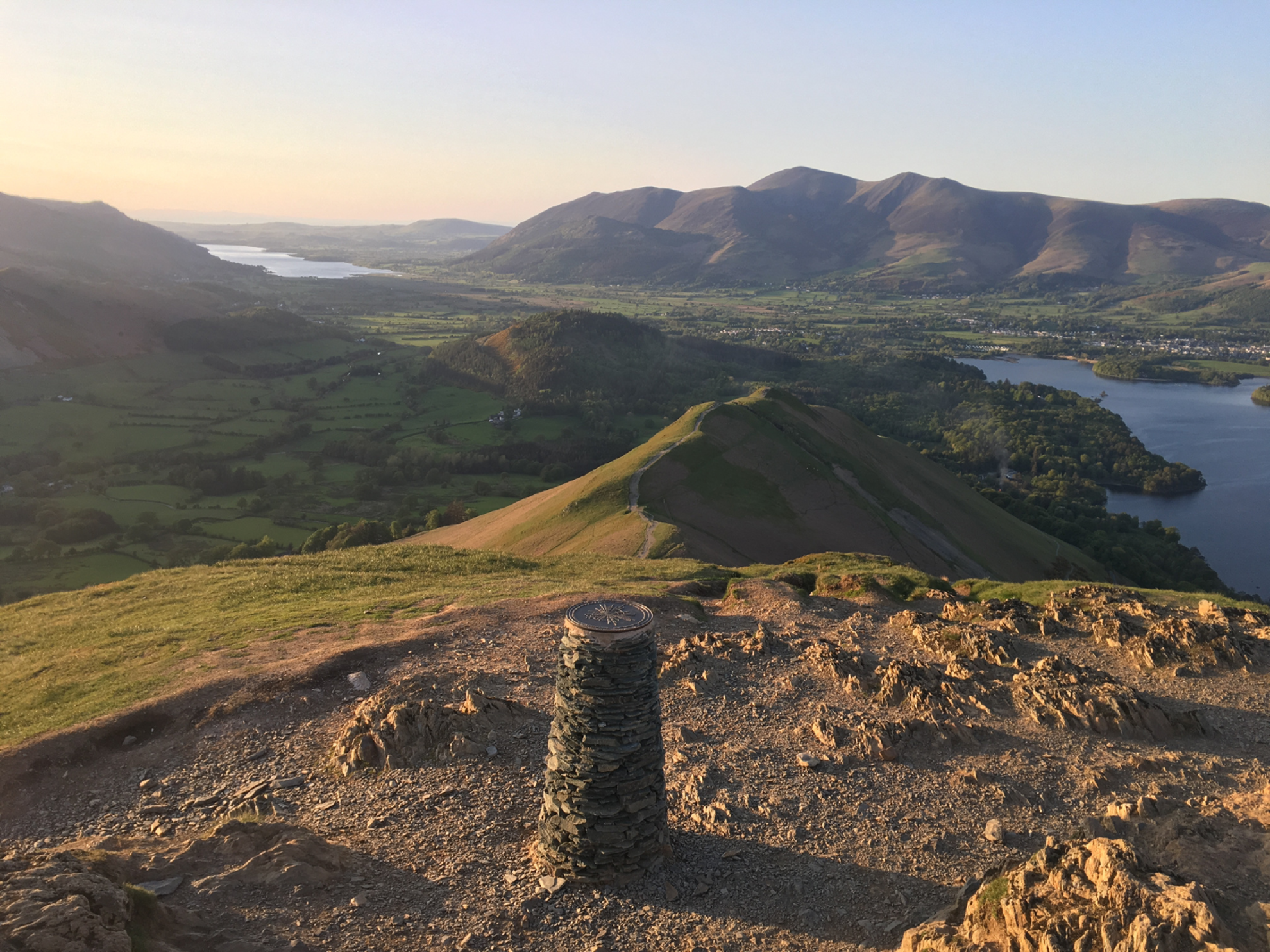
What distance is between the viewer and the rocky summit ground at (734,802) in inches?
430

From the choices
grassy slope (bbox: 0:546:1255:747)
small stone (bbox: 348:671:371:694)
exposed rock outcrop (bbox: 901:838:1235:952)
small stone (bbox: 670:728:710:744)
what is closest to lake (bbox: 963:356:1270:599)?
grassy slope (bbox: 0:546:1255:747)

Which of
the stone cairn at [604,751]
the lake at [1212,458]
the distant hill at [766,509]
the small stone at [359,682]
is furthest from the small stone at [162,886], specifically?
the lake at [1212,458]

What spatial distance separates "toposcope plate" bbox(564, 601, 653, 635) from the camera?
12462mm

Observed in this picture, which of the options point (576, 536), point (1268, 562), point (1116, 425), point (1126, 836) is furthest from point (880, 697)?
point (1116, 425)

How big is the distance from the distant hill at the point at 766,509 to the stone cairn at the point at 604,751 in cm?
3179

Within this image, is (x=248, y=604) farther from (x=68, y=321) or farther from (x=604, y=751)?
(x=68, y=321)

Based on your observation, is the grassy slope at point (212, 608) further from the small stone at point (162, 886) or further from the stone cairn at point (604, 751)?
the stone cairn at point (604, 751)

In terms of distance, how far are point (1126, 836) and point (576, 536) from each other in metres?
41.3

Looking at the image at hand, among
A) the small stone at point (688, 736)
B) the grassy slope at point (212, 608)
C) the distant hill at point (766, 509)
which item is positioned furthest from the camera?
the distant hill at point (766, 509)

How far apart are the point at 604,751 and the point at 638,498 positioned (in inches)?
1664

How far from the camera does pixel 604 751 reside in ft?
42.1

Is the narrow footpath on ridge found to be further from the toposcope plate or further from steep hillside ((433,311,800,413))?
steep hillside ((433,311,800,413))

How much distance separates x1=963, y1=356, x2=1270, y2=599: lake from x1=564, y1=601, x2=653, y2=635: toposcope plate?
9814cm

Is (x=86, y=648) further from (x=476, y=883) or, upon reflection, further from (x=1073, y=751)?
(x=1073, y=751)
